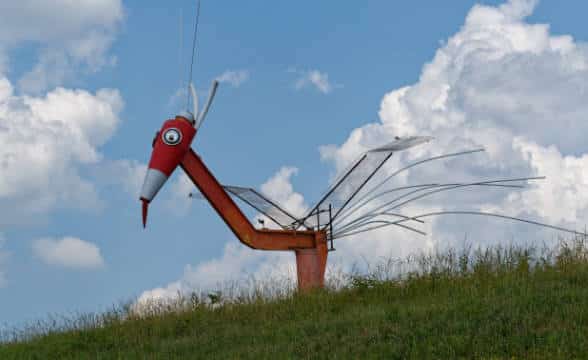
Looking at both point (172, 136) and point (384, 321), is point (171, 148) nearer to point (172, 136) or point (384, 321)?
point (172, 136)

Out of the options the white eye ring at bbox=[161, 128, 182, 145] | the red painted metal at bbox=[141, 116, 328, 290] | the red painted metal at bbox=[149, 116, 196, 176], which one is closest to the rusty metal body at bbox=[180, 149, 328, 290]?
the red painted metal at bbox=[141, 116, 328, 290]

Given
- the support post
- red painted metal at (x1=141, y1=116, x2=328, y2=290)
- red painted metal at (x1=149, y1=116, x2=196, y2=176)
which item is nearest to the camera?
red painted metal at (x1=149, y1=116, x2=196, y2=176)

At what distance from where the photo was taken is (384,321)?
10047mm

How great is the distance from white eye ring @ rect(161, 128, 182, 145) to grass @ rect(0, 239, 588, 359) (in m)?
3.14

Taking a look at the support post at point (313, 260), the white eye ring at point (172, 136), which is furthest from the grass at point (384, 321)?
the white eye ring at point (172, 136)

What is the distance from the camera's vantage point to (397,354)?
339 inches

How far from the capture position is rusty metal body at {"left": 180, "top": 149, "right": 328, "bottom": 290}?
1331 centimetres

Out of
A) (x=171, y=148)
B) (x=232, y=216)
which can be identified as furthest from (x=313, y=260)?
(x=171, y=148)

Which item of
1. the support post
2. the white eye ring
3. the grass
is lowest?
the grass

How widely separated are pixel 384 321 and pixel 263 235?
4326mm

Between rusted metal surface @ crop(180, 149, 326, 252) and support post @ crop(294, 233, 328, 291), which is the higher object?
rusted metal surface @ crop(180, 149, 326, 252)

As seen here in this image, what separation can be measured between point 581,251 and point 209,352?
291 inches

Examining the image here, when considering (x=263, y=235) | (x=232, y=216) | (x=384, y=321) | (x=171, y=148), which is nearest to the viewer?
(x=384, y=321)

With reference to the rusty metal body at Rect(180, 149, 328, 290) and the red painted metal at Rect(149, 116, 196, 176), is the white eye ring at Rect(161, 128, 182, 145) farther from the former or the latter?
the rusty metal body at Rect(180, 149, 328, 290)
